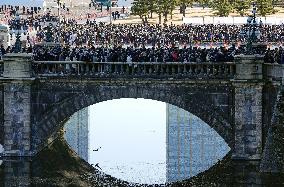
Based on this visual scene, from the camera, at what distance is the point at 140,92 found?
63938mm

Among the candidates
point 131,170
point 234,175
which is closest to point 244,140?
point 234,175

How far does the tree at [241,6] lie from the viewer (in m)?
125

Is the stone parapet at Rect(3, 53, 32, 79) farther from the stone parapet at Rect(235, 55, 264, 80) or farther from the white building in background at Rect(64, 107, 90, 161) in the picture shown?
the white building in background at Rect(64, 107, 90, 161)

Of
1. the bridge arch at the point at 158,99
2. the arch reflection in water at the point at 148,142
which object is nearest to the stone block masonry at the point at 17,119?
the bridge arch at the point at 158,99

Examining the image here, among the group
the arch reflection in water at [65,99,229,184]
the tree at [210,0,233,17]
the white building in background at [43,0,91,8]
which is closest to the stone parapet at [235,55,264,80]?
the arch reflection in water at [65,99,229,184]

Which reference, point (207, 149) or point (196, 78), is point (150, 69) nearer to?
point (196, 78)

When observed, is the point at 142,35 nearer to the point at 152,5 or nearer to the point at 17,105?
the point at 152,5

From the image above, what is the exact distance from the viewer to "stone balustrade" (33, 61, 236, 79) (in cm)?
6300

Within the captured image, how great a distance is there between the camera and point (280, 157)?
60500 millimetres

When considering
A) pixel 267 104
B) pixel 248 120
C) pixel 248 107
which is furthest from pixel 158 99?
pixel 267 104

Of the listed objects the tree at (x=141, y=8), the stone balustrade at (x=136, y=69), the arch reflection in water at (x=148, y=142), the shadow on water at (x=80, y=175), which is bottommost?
the arch reflection in water at (x=148, y=142)

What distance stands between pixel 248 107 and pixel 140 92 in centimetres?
673

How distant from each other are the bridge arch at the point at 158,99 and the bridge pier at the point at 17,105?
4.41 ft

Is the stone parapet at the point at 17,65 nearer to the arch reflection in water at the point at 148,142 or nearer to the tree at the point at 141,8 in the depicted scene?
the arch reflection in water at the point at 148,142
